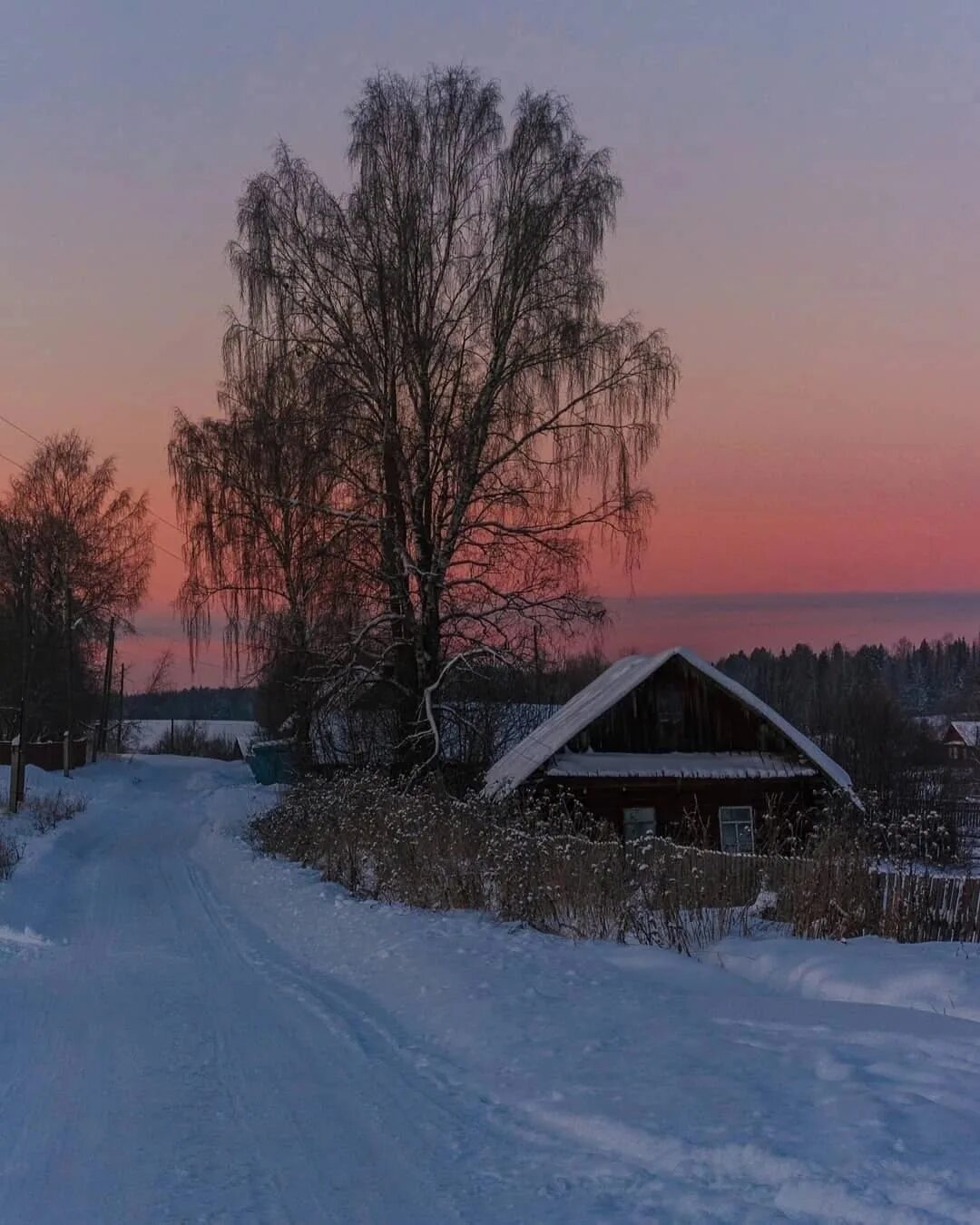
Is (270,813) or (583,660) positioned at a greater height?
(583,660)

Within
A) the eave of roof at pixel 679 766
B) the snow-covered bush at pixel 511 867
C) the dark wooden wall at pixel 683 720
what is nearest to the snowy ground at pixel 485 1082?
the snow-covered bush at pixel 511 867

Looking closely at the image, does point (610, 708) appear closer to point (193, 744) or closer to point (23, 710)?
point (23, 710)

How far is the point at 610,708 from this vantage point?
21203mm

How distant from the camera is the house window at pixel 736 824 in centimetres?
2184

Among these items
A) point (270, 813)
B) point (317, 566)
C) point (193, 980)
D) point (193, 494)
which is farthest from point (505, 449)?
point (193, 980)

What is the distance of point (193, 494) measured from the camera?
20.1 meters

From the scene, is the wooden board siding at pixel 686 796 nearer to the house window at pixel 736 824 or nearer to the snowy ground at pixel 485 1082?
the house window at pixel 736 824

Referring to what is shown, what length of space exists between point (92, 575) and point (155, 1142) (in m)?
41.6

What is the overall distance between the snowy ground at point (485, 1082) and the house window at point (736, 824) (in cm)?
1315

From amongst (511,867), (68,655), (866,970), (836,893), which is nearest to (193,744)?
(68,655)

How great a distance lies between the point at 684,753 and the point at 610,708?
1936mm

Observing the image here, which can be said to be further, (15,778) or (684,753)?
(15,778)

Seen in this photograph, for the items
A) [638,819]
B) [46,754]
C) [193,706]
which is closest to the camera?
[638,819]

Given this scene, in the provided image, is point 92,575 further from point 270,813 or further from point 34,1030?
point 34,1030
